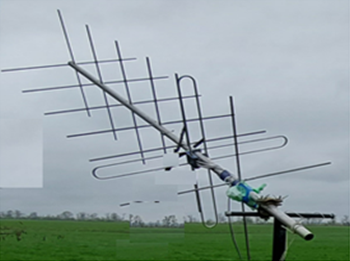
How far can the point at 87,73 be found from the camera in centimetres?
421

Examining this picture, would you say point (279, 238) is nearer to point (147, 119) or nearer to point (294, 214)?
point (294, 214)

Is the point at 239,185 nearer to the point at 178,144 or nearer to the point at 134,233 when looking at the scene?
the point at 178,144

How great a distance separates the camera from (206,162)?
339 cm

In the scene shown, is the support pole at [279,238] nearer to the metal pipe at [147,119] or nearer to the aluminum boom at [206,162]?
the aluminum boom at [206,162]

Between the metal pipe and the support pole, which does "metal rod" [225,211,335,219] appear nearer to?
the support pole

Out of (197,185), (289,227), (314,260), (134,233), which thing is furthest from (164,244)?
(314,260)

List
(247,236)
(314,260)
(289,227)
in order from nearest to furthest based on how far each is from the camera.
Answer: (289,227), (247,236), (314,260)

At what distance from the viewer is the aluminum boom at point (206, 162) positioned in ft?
8.18

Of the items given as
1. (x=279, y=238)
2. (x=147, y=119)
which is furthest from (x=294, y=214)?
(x=147, y=119)

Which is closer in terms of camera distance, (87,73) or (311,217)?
(311,217)

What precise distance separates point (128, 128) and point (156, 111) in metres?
0.28

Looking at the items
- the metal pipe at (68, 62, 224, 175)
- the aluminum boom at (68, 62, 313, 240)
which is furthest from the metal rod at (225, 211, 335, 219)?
the metal pipe at (68, 62, 224, 175)

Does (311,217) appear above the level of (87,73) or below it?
below

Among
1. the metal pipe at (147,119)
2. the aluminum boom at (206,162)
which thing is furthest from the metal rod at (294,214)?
the metal pipe at (147,119)
